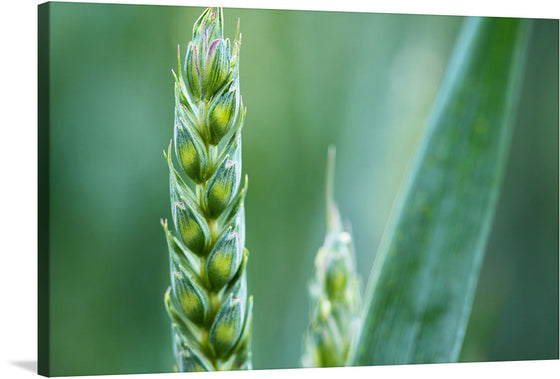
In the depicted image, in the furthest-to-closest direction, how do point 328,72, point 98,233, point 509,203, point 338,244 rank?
1. point 509,203
2. point 328,72
3. point 98,233
4. point 338,244

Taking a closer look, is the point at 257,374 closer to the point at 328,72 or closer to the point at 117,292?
the point at 117,292

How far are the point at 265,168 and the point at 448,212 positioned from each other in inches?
20.7

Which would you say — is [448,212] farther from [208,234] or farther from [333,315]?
[208,234]

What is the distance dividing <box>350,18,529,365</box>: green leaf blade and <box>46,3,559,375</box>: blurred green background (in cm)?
42

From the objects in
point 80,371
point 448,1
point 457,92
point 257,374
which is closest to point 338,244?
point 457,92

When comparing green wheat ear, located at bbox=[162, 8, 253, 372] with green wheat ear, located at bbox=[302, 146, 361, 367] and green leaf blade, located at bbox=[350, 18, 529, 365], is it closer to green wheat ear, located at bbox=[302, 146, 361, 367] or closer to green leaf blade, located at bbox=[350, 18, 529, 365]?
green wheat ear, located at bbox=[302, 146, 361, 367]

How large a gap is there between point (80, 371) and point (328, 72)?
86cm

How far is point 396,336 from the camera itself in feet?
4.22

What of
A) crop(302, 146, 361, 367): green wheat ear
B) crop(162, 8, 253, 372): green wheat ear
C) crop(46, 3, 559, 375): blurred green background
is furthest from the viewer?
crop(46, 3, 559, 375): blurred green background

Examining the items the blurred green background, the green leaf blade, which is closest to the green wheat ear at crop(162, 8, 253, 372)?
the green leaf blade

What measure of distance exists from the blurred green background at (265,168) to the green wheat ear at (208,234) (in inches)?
24.9

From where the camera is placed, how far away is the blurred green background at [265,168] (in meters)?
1.61

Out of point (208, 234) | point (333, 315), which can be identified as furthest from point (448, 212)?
point (208, 234)

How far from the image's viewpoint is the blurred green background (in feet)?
5.30
